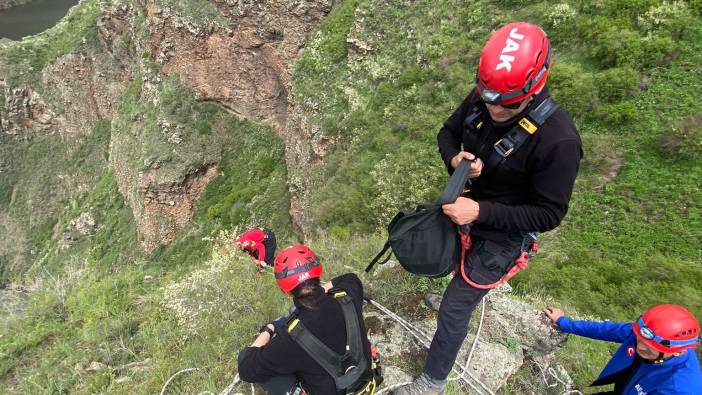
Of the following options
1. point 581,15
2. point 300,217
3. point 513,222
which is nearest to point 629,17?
point 581,15

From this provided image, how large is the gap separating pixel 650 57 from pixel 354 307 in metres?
11.3

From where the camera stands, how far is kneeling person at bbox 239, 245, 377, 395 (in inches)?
114

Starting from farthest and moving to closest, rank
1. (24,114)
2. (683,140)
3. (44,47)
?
1. (44,47)
2. (24,114)
3. (683,140)

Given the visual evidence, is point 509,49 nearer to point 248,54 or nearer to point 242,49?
point 248,54

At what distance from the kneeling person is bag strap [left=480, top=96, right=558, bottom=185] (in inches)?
63.0

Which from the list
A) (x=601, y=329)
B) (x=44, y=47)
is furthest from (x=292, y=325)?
(x=44, y=47)

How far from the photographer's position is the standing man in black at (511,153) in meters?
2.35

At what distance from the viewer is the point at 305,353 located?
115 inches

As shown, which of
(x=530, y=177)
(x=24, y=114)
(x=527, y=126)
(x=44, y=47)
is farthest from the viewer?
(x=44, y=47)

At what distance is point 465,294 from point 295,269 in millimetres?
1359

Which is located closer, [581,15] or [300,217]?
[581,15]

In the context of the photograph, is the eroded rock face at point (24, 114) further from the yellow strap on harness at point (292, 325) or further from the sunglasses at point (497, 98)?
the sunglasses at point (497, 98)

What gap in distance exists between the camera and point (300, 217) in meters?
21.0

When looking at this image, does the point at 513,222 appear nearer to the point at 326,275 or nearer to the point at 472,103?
the point at 472,103
